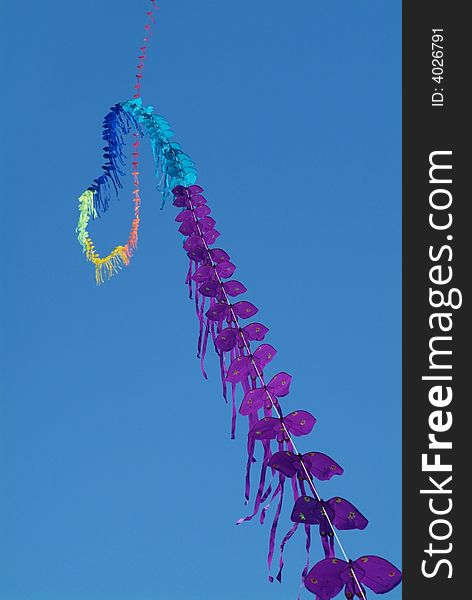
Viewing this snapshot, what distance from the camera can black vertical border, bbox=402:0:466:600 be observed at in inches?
43.5

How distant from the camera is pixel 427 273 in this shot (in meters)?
1.27

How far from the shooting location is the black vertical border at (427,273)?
110 cm

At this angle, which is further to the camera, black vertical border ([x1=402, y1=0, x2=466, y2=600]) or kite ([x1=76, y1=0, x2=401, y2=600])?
black vertical border ([x1=402, y1=0, x2=466, y2=600])

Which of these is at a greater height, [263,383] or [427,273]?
[427,273]

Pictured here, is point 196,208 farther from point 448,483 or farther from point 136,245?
point 448,483

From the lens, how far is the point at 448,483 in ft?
3.75

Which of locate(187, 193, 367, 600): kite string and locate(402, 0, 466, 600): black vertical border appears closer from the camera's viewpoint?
locate(187, 193, 367, 600): kite string

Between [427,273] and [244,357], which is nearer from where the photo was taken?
[244,357]

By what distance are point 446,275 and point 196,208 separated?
41 centimetres

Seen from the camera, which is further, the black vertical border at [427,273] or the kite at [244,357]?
the black vertical border at [427,273]

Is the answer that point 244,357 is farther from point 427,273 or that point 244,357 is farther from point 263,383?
point 427,273

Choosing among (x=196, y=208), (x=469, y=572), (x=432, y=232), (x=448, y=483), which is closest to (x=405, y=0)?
(x=432, y=232)

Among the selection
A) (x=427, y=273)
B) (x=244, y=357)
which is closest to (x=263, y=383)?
(x=244, y=357)

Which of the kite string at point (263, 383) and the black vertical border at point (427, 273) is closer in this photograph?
the kite string at point (263, 383)
